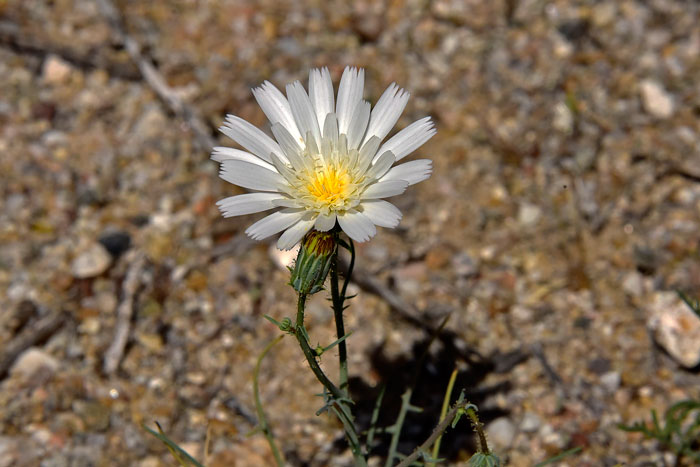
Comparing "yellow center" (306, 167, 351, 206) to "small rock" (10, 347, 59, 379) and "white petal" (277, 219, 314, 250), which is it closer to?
"white petal" (277, 219, 314, 250)

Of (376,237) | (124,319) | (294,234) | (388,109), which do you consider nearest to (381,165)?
(388,109)

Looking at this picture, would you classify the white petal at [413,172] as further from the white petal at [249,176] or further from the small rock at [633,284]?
the small rock at [633,284]

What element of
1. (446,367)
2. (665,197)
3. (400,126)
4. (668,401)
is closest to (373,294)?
(446,367)

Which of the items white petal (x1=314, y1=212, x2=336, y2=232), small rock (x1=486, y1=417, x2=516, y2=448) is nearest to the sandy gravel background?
small rock (x1=486, y1=417, x2=516, y2=448)

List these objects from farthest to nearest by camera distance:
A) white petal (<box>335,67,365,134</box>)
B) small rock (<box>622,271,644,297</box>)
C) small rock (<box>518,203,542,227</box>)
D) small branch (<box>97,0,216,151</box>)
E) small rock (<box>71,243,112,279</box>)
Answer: small branch (<box>97,0,216,151</box>) < small rock (<box>518,203,542,227</box>) < small rock (<box>71,243,112,279</box>) < small rock (<box>622,271,644,297</box>) < white petal (<box>335,67,365,134</box>)

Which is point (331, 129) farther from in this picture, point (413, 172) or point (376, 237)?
point (376, 237)
